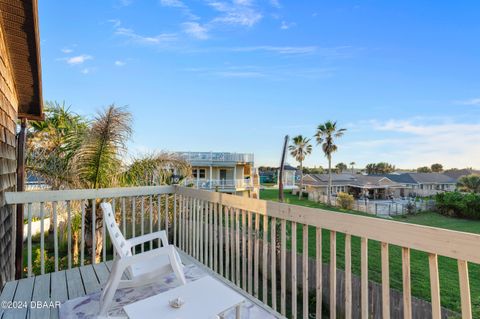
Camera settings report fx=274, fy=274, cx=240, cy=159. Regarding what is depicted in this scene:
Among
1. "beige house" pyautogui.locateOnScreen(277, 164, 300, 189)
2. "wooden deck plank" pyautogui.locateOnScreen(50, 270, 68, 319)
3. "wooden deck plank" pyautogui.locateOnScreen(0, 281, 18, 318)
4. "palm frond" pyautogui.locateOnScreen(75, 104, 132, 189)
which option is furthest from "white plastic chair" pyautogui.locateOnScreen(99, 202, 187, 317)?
"beige house" pyautogui.locateOnScreen(277, 164, 300, 189)

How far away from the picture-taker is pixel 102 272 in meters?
3.06

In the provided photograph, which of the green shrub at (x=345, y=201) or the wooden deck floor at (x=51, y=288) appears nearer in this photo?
the wooden deck floor at (x=51, y=288)

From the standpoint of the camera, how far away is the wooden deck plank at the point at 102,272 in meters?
2.86

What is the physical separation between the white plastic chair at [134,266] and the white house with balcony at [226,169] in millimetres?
18731

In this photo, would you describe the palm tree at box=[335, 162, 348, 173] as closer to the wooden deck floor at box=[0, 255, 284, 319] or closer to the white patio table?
the wooden deck floor at box=[0, 255, 284, 319]

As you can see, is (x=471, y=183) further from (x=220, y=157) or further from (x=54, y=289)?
(x=54, y=289)

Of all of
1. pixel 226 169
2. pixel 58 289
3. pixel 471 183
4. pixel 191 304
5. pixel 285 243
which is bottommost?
pixel 471 183

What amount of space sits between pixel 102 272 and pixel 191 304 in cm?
206

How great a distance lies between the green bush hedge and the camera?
66.9 feet

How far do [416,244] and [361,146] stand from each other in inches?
1282

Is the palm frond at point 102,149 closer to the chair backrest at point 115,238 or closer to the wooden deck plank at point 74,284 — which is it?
the wooden deck plank at point 74,284

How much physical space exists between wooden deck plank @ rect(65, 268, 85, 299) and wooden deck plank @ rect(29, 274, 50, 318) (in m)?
0.17

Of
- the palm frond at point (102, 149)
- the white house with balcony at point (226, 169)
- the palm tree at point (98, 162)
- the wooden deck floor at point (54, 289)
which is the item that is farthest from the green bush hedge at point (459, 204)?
the palm frond at point (102, 149)

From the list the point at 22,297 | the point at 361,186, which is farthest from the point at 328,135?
the point at 22,297
